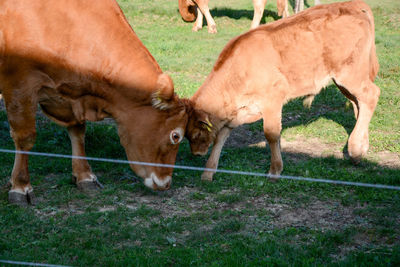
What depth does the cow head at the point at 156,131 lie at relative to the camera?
5055 mm

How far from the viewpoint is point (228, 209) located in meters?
5.21

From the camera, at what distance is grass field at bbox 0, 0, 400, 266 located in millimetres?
4207

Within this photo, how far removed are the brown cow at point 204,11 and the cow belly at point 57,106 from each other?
10059 mm

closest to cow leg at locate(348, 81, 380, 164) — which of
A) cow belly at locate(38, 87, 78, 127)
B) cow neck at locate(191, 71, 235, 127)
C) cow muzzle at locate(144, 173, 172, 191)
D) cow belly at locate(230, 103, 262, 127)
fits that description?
cow belly at locate(230, 103, 262, 127)

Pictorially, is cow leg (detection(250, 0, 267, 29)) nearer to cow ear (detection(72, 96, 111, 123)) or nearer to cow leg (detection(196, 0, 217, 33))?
cow leg (detection(196, 0, 217, 33))

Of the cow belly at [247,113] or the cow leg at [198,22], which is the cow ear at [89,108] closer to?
the cow belly at [247,113]

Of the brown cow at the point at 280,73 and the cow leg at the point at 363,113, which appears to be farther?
the cow leg at the point at 363,113

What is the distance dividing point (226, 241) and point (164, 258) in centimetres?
63

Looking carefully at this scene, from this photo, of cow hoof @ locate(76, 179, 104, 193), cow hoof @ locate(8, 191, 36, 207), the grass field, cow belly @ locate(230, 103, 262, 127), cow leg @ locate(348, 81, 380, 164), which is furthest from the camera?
cow leg @ locate(348, 81, 380, 164)

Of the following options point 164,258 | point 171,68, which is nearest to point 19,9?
point 164,258

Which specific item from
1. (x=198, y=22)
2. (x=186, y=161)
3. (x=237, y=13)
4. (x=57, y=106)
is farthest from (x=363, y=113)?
(x=237, y=13)

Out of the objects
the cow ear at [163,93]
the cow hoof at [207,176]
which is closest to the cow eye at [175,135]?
the cow ear at [163,93]

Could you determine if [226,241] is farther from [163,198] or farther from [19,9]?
[19,9]

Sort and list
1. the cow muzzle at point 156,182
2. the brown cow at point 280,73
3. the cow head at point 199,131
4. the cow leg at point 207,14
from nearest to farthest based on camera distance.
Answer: the cow muzzle at point 156,182
the cow head at point 199,131
the brown cow at point 280,73
the cow leg at point 207,14
